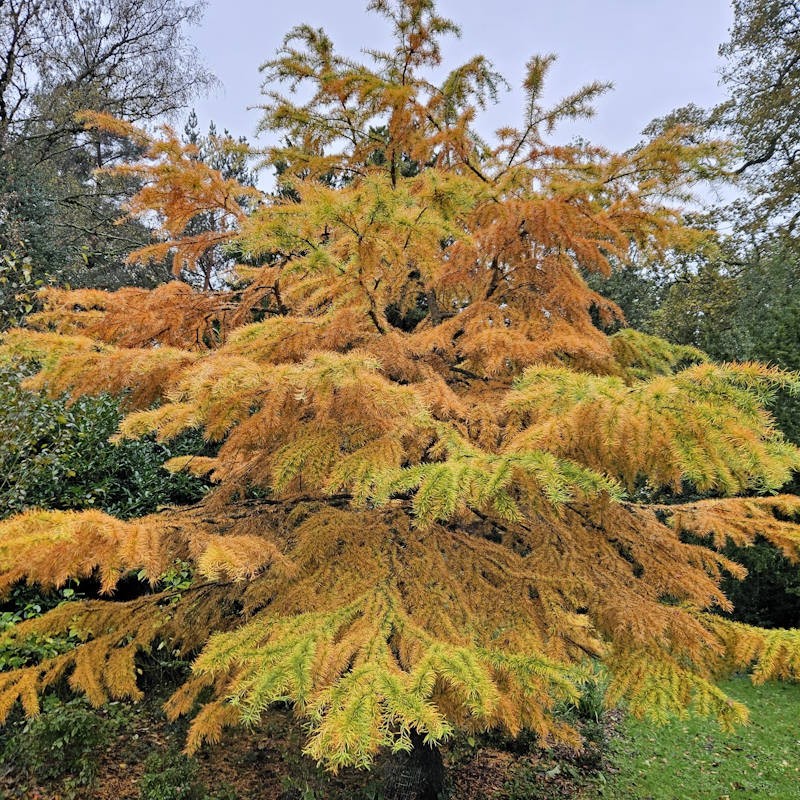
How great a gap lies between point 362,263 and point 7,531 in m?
1.52

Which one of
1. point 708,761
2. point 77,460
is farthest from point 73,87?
point 708,761

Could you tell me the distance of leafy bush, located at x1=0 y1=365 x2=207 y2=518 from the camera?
3.84 meters

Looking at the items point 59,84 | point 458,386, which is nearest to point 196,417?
point 458,386

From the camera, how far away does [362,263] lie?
2.17m

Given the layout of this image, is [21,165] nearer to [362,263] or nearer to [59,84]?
[59,84]

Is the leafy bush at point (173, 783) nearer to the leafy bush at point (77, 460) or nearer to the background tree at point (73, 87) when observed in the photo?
the leafy bush at point (77, 460)

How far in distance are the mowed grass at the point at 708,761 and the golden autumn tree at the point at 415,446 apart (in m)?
3.34

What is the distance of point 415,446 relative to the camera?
2.26 meters

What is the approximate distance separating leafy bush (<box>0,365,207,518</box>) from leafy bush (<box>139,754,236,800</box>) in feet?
6.99

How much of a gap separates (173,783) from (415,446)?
372cm

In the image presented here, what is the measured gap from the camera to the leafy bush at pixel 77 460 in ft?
12.6

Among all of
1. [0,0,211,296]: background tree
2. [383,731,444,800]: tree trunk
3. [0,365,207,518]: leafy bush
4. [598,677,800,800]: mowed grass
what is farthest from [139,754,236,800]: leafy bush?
[0,0,211,296]: background tree

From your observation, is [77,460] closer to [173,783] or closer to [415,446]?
[173,783]

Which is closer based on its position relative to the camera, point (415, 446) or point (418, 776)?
point (415, 446)
